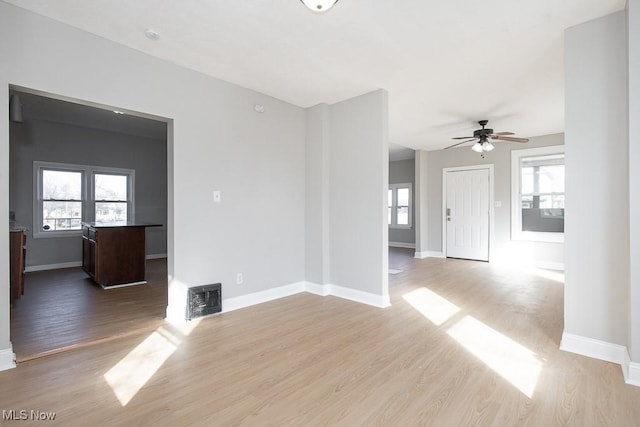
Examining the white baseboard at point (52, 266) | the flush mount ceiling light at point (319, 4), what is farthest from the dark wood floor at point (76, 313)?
the flush mount ceiling light at point (319, 4)

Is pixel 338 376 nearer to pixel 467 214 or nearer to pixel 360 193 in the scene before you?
pixel 360 193

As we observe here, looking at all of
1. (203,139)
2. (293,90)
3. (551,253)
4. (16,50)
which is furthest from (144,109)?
(551,253)

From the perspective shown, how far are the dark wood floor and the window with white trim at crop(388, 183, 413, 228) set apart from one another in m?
6.82

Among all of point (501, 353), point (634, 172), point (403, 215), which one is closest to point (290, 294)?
point (501, 353)

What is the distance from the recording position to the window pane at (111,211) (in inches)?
257

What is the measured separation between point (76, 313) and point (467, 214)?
7.11 m

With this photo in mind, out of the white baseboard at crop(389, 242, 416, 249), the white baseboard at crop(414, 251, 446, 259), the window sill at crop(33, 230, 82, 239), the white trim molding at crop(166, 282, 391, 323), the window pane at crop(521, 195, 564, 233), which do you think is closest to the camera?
the white trim molding at crop(166, 282, 391, 323)

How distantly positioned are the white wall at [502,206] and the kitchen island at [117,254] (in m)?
6.17

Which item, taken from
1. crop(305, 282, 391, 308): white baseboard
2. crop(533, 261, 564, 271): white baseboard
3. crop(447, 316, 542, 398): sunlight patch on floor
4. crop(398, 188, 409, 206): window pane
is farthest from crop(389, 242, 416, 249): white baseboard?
crop(447, 316, 542, 398): sunlight patch on floor

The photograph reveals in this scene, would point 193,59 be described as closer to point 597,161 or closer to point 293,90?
point 293,90

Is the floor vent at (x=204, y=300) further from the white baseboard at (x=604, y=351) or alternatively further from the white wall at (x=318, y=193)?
the white baseboard at (x=604, y=351)

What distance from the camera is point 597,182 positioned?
2.35m

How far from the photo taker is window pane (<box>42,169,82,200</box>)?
5895 millimetres

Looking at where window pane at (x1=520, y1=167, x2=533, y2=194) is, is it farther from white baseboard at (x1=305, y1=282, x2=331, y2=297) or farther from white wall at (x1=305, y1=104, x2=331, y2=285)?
white baseboard at (x1=305, y1=282, x2=331, y2=297)
